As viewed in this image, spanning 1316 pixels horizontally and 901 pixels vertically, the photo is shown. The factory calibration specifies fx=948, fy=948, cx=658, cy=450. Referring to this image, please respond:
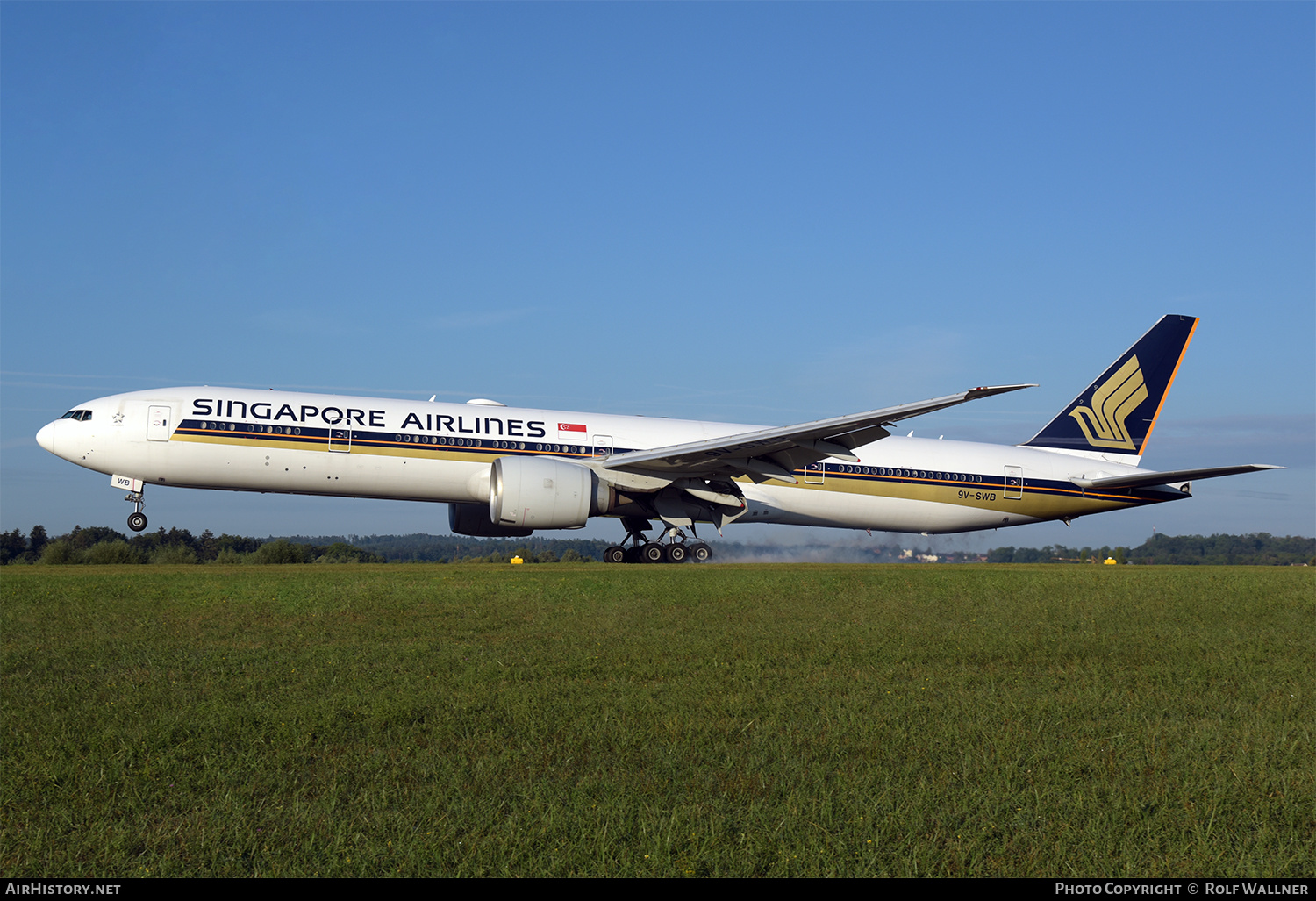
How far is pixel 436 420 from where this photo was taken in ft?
76.7

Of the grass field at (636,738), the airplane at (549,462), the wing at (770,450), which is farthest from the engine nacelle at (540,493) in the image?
the grass field at (636,738)

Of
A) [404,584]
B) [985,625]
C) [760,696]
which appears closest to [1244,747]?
[760,696]

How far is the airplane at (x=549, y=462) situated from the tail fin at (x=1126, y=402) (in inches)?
112

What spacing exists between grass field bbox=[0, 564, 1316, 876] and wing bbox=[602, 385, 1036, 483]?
775 cm

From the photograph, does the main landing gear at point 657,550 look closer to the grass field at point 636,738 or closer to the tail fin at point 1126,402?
the grass field at point 636,738

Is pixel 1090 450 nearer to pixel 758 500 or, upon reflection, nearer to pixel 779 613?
pixel 758 500

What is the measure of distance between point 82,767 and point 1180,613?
14.0 metres

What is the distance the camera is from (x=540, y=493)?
2089 cm

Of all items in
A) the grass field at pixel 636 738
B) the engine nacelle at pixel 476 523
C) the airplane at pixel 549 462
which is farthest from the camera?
the engine nacelle at pixel 476 523

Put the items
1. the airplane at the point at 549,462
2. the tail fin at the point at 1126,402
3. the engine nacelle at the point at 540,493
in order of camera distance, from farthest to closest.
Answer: the tail fin at the point at 1126,402 < the airplane at the point at 549,462 < the engine nacelle at the point at 540,493

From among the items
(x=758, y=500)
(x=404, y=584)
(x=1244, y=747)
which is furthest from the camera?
(x=758, y=500)

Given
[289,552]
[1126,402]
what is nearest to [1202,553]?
[1126,402]

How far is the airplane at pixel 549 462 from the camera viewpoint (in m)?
21.8

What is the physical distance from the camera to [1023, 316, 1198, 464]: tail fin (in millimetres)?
30453
